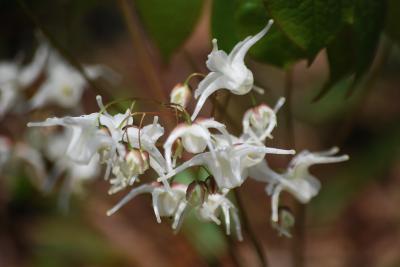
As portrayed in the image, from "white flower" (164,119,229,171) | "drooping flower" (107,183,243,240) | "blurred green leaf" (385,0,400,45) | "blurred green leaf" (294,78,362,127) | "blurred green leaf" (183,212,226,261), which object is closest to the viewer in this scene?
"white flower" (164,119,229,171)

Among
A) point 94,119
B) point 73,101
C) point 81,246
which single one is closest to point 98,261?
point 81,246

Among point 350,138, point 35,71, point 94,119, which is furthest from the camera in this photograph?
point 350,138

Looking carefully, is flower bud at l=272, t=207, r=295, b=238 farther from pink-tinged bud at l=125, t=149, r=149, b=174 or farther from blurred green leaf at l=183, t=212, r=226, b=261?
blurred green leaf at l=183, t=212, r=226, b=261

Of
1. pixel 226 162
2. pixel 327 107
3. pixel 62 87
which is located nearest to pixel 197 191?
pixel 226 162

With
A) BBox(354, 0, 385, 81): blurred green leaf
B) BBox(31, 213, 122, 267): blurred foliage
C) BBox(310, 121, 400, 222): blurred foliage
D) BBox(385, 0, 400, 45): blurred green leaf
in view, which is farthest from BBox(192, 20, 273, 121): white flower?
BBox(310, 121, 400, 222): blurred foliage

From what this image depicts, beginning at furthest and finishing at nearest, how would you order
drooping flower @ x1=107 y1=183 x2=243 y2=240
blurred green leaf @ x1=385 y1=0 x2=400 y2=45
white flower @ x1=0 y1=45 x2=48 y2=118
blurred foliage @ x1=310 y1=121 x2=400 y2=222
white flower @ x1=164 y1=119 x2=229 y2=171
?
blurred foliage @ x1=310 y1=121 x2=400 y2=222 < white flower @ x1=0 y1=45 x2=48 y2=118 < blurred green leaf @ x1=385 y1=0 x2=400 y2=45 < drooping flower @ x1=107 y1=183 x2=243 y2=240 < white flower @ x1=164 y1=119 x2=229 y2=171

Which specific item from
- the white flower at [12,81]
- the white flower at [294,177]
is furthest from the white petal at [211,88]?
the white flower at [12,81]

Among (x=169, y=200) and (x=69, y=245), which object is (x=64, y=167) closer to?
(x=169, y=200)

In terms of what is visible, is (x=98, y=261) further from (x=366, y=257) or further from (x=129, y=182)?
(x=129, y=182)
